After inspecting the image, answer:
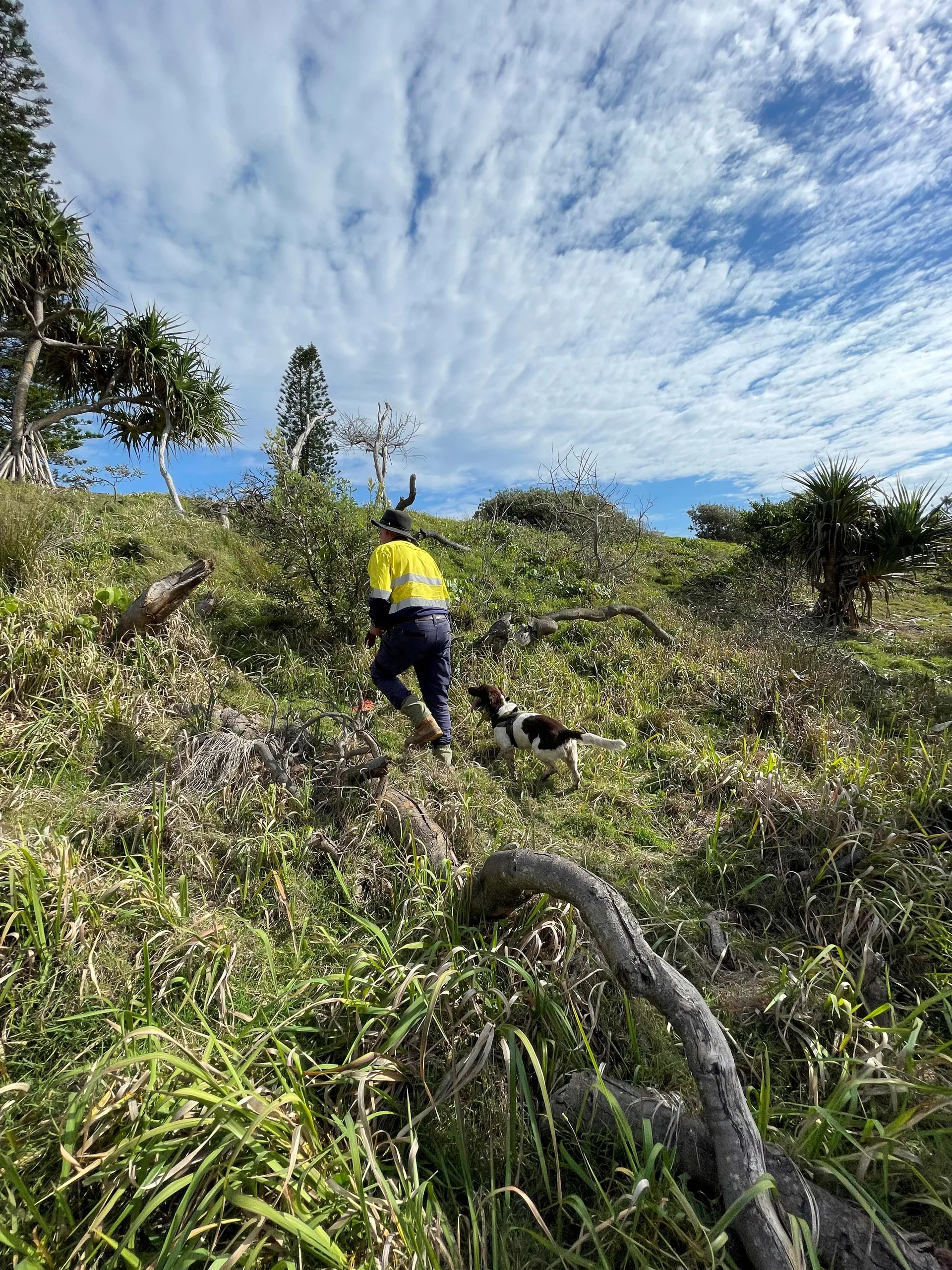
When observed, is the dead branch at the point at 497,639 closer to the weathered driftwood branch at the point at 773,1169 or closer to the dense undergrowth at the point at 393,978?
the dense undergrowth at the point at 393,978

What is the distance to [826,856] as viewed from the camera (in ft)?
10.3

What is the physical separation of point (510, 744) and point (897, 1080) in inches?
120

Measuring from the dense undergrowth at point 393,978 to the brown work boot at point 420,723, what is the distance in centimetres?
30

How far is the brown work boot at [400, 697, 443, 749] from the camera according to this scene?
431 cm

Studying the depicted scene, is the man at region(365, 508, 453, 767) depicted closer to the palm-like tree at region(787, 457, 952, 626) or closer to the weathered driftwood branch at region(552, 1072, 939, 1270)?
the weathered driftwood branch at region(552, 1072, 939, 1270)

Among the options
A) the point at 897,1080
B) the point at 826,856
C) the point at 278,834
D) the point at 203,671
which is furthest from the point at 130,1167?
the point at 203,671

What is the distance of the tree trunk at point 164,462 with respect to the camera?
950 cm

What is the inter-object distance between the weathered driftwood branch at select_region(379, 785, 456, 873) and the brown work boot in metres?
0.83

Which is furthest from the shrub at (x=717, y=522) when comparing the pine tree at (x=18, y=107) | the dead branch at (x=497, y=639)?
the pine tree at (x=18, y=107)

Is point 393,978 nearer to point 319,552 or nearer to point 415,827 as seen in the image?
point 415,827

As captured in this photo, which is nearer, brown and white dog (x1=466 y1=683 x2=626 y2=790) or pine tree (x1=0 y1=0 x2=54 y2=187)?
brown and white dog (x1=466 y1=683 x2=626 y2=790)

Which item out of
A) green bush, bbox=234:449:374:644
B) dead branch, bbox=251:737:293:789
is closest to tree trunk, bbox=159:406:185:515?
green bush, bbox=234:449:374:644

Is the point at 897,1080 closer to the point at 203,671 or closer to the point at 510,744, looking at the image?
the point at 510,744

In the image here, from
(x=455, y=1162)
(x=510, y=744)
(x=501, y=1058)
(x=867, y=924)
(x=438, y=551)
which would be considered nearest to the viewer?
(x=455, y=1162)
